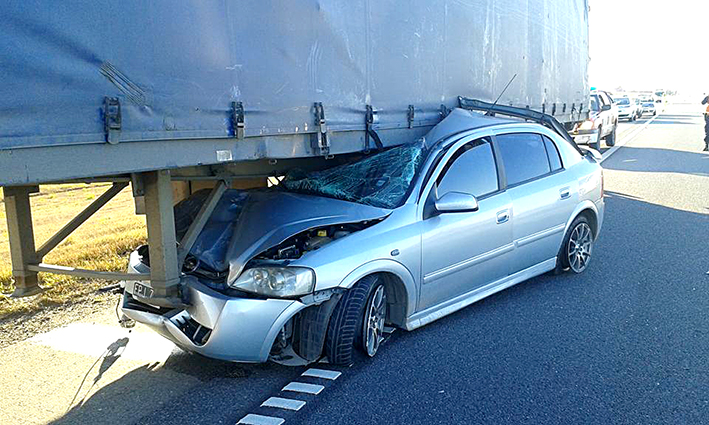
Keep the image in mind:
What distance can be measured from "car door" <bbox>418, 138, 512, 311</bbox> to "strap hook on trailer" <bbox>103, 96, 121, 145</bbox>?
2.29m

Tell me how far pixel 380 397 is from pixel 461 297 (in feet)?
4.83

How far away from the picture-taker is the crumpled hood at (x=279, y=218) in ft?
13.8

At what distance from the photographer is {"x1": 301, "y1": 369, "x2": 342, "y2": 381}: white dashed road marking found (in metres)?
4.11

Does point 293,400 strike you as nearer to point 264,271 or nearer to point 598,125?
point 264,271

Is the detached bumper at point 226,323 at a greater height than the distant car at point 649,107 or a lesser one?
lesser

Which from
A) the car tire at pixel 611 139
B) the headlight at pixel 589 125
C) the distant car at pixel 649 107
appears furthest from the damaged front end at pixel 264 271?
the distant car at pixel 649 107

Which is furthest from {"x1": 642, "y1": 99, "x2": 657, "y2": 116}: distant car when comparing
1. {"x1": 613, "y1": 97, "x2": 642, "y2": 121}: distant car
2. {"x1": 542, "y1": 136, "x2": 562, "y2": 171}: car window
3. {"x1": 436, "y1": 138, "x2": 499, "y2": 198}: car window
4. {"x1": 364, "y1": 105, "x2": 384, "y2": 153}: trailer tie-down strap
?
{"x1": 364, "y1": 105, "x2": 384, "y2": 153}: trailer tie-down strap

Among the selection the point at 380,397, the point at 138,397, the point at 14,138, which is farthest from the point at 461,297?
the point at 14,138

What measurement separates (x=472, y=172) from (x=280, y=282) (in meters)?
2.08

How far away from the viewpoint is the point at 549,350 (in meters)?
4.50

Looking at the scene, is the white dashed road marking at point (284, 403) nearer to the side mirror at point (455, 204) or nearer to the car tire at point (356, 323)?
the car tire at point (356, 323)

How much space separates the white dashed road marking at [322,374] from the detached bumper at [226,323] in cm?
38

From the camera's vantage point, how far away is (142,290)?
4.31m

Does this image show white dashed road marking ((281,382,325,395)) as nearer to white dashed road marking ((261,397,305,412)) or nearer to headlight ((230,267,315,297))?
white dashed road marking ((261,397,305,412))
